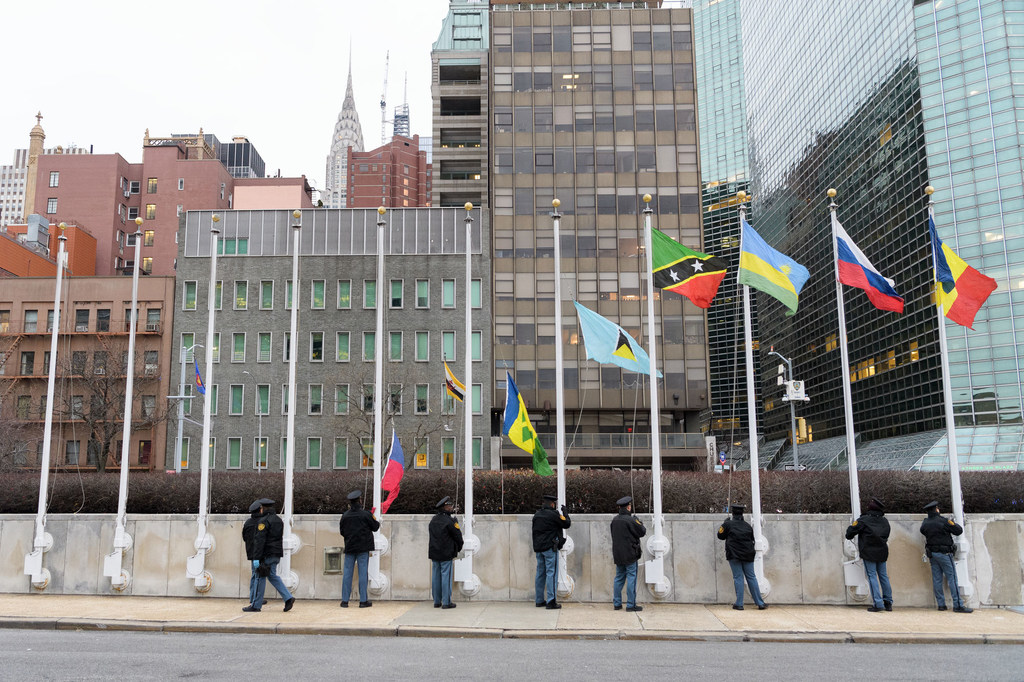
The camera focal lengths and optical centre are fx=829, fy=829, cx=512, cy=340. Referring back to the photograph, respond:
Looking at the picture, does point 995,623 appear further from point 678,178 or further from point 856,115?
point 856,115

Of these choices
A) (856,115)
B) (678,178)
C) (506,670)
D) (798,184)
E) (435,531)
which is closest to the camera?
(506,670)

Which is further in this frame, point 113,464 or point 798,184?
point 798,184

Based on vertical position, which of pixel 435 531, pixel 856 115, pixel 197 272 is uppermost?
pixel 856 115

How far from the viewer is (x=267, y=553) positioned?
14.2 m

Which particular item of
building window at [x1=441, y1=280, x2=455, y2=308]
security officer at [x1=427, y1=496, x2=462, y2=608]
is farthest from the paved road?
building window at [x1=441, y1=280, x2=455, y2=308]

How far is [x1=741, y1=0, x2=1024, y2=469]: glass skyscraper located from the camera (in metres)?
58.2

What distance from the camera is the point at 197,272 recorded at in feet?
198

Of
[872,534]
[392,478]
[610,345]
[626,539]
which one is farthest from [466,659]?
[872,534]

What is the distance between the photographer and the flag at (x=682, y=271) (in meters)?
16.0

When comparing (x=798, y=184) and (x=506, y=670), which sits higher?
(x=798, y=184)

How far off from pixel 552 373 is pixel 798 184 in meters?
47.7

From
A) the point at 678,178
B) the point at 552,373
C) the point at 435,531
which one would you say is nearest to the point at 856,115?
the point at 678,178

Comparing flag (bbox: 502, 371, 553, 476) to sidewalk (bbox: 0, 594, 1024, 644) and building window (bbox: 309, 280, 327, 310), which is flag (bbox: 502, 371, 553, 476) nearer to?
sidewalk (bbox: 0, 594, 1024, 644)

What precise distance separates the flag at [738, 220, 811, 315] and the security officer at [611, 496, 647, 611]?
4.95 m
